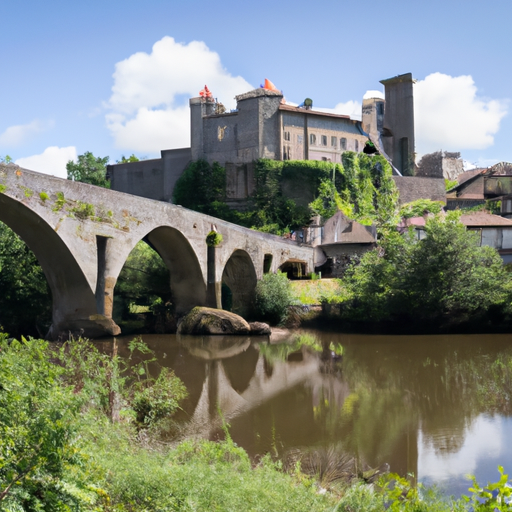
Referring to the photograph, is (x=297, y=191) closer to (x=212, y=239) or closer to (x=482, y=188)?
(x=482, y=188)

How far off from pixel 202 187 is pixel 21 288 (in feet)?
85.5

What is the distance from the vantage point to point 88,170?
169 feet

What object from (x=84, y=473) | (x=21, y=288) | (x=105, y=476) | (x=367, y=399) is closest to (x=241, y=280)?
(x=21, y=288)

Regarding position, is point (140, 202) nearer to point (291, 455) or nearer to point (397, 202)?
point (291, 455)

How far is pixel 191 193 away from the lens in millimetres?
47594

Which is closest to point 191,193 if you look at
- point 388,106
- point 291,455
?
point 388,106

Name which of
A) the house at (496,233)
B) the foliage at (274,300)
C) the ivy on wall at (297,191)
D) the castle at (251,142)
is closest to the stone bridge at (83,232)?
the foliage at (274,300)

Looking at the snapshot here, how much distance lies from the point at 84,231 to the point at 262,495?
13683mm

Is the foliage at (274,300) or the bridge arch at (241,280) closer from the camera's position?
the foliage at (274,300)

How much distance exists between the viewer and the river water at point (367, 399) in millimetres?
9766

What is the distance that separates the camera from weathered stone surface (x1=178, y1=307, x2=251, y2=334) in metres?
24.5

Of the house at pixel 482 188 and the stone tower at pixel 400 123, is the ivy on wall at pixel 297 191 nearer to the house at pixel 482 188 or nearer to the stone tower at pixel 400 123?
the stone tower at pixel 400 123

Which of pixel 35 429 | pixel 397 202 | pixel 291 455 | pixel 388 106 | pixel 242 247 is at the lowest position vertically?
pixel 291 455

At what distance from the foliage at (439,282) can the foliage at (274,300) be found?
11.8 feet
